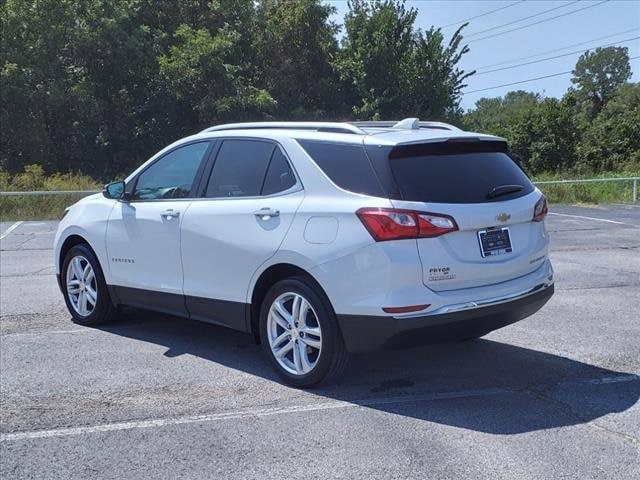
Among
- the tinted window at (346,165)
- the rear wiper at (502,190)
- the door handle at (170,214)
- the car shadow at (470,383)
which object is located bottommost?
the car shadow at (470,383)

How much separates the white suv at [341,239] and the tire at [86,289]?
78 centimetres

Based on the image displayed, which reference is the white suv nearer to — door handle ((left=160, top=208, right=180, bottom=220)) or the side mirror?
door handle ((left=160, top=208, right=180, bottom=220))

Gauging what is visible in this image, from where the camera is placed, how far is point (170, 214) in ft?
19.2

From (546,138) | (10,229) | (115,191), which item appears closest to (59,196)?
(10,229)

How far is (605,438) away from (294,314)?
206 cm

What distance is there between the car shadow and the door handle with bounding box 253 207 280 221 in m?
1.17

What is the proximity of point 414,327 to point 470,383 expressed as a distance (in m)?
0.92

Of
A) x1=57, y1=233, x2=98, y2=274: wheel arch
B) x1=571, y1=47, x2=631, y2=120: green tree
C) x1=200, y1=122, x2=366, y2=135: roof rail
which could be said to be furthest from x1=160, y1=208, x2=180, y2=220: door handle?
x1=571, y1=47, x2=631, y2=120: green tree

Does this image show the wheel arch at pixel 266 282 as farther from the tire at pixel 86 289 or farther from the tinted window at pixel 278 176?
the tire at pixel 86 289

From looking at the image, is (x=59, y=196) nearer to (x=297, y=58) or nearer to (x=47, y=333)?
(x=47, y=333)

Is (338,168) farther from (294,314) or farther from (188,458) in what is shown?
(188,458)

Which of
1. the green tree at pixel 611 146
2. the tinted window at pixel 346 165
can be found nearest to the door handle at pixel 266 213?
the tinted window at pixel 346 165

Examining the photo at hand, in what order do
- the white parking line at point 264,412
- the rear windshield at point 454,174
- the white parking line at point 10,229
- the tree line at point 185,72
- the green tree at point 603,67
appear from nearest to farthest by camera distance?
the white parking line at point 264,412
the rear windshield at point 454,174
the white parking line at point 10,229
the tree line at point 185,72
the green tree at point 603,67

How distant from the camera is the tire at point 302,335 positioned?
15.7 ft
